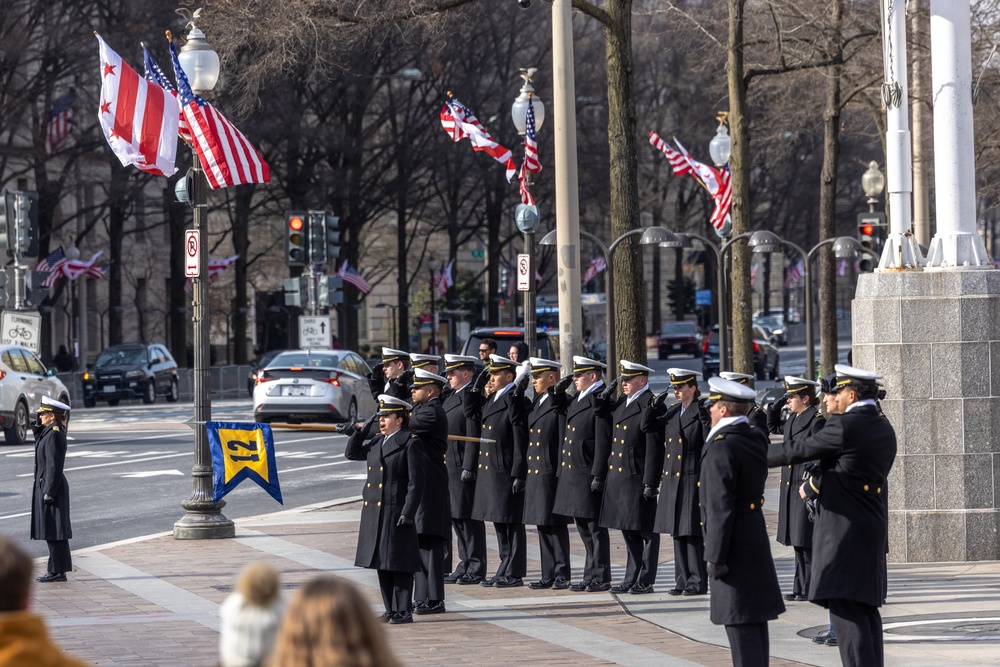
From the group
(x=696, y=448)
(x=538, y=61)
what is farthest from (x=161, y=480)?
(x=538, y=61)

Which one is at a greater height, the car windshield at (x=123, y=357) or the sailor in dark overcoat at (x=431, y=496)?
the car windshield at (x=123, y=357)

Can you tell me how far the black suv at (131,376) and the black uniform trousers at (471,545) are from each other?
3260 centimetres

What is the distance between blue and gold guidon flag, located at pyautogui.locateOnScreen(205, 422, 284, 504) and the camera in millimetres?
14570

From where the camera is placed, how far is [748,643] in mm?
8359

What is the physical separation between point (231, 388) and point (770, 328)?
3264 cm

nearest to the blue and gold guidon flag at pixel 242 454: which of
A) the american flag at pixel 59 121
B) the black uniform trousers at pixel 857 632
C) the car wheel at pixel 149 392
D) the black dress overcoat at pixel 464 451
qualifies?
the black dress overcoat at pixel 464 451

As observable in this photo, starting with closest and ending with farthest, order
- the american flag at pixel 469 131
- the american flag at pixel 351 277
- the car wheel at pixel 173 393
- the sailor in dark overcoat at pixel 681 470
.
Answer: the sailor in dark overcoat at pixel 681 470, the american flag at pixel 469 131, the car wheel at pixel 173 393, the american flag at pixel 351 277

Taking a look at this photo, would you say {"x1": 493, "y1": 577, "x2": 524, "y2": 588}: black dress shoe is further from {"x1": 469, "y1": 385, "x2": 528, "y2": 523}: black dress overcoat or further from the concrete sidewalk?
{"x1": 469, "y1": 385, "x2": 528, "y2": 523}: black dress overcoat

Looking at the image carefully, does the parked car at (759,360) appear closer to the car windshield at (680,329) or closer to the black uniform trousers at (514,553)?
the car windshield at (680,329)

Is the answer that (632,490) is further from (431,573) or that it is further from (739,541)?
(739,541)

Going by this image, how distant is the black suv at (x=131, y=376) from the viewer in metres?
44.5

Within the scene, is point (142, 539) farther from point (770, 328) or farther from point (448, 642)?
point (770, 328)

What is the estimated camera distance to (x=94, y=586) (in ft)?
42.0

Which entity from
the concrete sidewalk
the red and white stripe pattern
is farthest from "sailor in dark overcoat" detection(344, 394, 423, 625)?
the red and white stripe pattern
